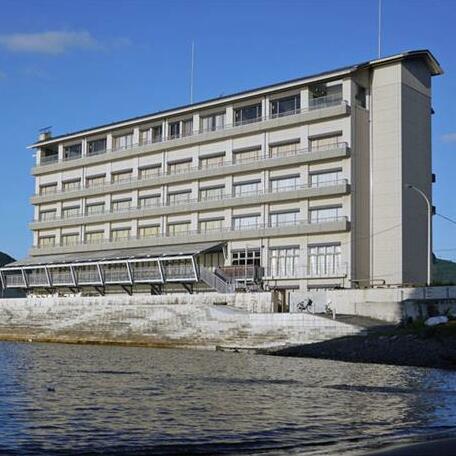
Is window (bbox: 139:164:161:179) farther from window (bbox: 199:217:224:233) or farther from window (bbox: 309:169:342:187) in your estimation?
window (bbox: 309:169:342:187)

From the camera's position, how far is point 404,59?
245 feet

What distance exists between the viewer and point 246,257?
81.8m

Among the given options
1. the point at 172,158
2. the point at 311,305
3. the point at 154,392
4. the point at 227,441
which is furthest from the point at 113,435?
the point at 172,158

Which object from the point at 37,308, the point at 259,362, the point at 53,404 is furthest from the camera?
the point at 37,308

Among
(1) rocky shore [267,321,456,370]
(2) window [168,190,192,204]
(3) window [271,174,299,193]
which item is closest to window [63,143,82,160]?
(2) window [168,190,192,204]

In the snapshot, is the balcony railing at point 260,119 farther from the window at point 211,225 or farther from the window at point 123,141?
the window at point 211,225

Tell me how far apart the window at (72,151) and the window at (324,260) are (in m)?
41.4

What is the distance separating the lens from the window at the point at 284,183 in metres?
78.2

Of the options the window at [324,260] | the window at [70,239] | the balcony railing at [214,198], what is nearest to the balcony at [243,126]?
the balcony railing at [214,198]

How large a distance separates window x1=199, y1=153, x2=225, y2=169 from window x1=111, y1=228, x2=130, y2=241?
49.1 feet

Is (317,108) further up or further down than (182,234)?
further up

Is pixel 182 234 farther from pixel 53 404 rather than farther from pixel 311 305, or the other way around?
pixel 53 404

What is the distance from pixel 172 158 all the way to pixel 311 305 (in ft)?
110

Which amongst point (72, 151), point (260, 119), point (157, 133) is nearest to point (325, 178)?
point (260, 119)
